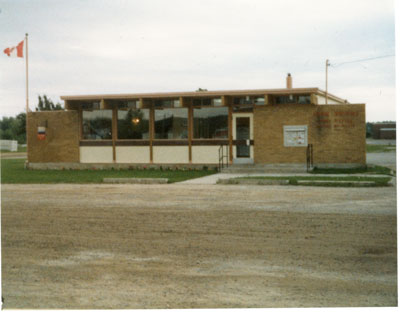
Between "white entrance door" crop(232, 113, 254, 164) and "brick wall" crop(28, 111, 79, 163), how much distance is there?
26.3 feet

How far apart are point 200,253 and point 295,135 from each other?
1663 centimetres

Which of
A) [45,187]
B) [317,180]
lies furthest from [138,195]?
[317,180]

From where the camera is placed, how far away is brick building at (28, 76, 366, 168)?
892 inches

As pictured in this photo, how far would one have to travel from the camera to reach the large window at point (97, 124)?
1040 inches

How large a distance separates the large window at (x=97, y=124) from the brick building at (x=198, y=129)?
0.05m

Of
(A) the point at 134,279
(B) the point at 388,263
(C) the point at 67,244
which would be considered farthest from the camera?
(C) the point at 67,244

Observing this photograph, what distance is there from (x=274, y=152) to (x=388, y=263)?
17.1 m

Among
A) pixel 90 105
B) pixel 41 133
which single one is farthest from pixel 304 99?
pixel 41 133

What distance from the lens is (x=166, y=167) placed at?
25188 mm

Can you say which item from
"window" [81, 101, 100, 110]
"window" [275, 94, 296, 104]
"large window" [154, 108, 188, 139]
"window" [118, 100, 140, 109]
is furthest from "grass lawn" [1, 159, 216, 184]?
"window" [275, 94, 296, 104]

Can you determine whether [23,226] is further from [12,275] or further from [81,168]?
[81,168]

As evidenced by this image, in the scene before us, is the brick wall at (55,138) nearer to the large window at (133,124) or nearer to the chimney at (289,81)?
the large window at (133,124)

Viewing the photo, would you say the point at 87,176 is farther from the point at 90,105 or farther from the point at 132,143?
the point at 90,105

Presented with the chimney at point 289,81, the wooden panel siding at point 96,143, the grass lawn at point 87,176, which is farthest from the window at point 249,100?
the wooden panel siding at point 96,143
